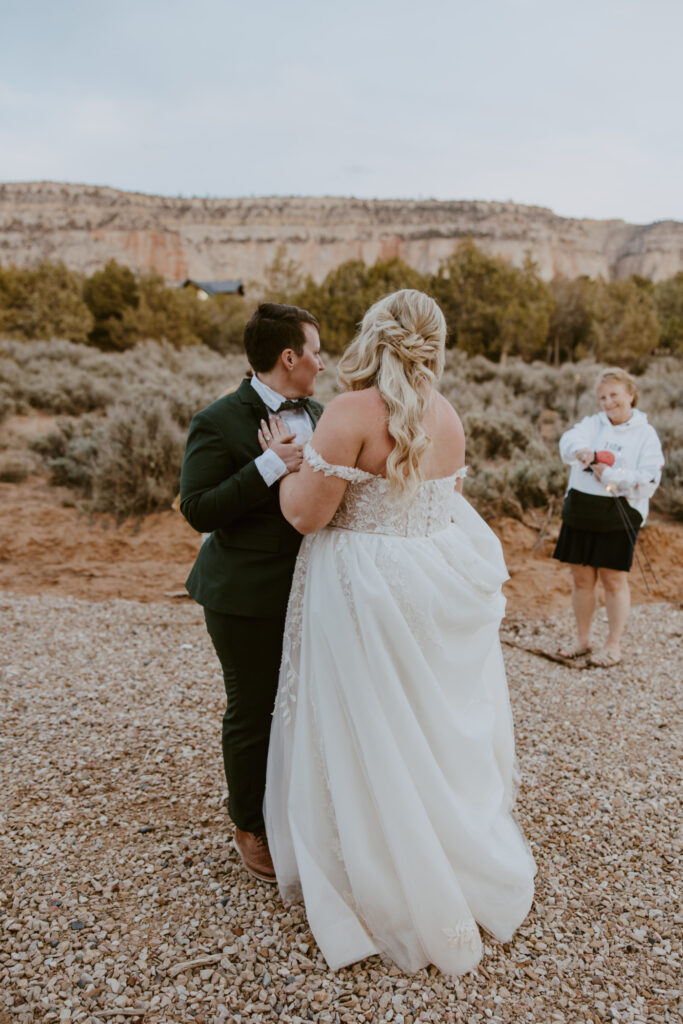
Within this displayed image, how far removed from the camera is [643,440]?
171 inches

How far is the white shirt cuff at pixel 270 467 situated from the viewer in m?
2.10

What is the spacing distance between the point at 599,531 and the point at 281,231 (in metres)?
71.7

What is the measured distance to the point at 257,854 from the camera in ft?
8.29

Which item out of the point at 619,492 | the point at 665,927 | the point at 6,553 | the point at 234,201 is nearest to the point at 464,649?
the point at 665,927

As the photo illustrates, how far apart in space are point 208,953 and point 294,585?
1.25m

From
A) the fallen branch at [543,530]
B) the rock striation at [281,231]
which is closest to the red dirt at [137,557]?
the fallen branch at [543,530]

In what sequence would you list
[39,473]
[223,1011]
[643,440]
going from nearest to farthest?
1. [223,1011]
2. [643,440]
3. [39,473]

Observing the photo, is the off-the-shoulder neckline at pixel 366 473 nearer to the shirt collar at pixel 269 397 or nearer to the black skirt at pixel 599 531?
the shirt collar at pixel 269 397

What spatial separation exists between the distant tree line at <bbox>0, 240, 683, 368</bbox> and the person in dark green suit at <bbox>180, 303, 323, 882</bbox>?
56.2 feet

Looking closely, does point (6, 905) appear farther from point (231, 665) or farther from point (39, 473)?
point (39, 473)

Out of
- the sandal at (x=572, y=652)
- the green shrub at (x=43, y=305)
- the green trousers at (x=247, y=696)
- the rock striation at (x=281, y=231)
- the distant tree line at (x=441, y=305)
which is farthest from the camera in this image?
the rock striation at (x=281, y=231)

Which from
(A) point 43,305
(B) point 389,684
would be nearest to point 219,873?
(B) point 389,684

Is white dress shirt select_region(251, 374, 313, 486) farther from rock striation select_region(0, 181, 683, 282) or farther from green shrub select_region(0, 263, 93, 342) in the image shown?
rock striation select_region(0, 181, 683, 282)

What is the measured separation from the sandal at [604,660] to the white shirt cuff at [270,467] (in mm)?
3415
